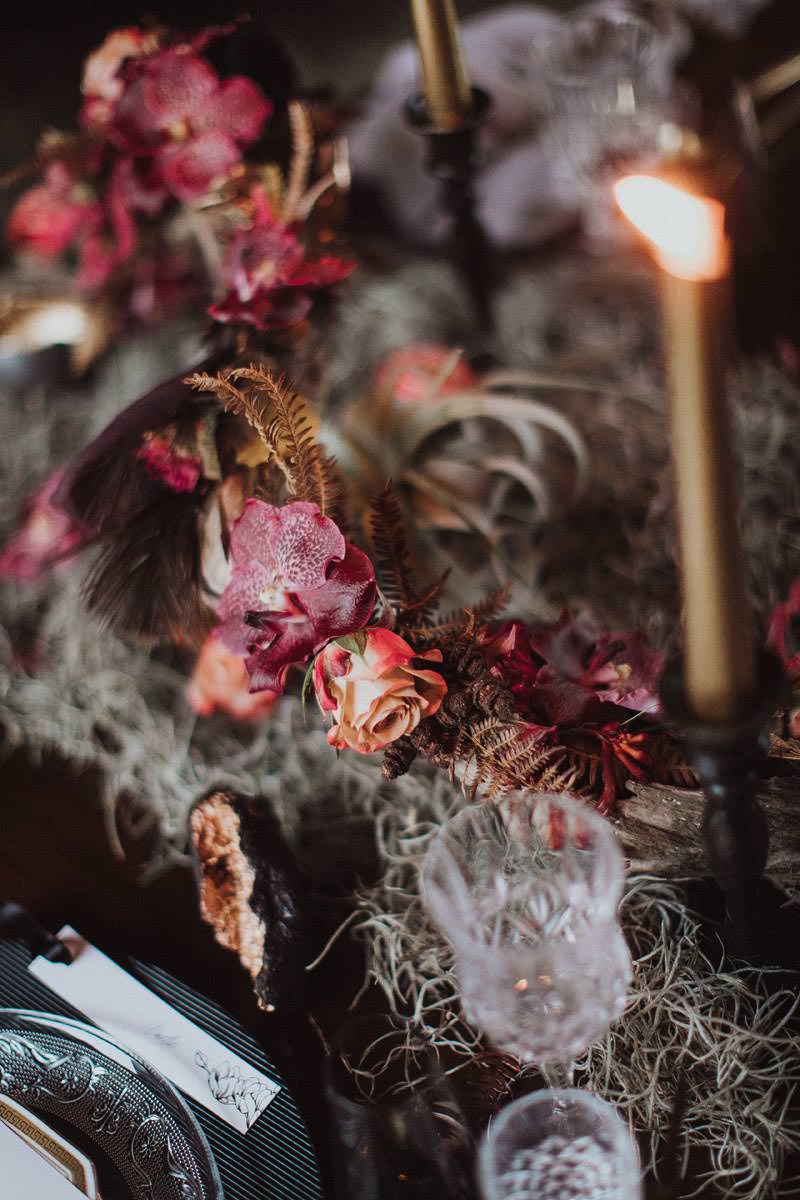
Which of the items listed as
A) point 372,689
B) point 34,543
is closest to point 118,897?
point 372,689

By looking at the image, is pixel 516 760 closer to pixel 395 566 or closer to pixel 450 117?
pixel 395 566

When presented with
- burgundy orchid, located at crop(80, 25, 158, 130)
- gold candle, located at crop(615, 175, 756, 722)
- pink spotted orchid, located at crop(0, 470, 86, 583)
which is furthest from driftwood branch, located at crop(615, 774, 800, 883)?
burgundy orchid, located at crop(80, 25, 158, 130)

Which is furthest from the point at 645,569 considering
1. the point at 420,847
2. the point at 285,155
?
the point at 285,155

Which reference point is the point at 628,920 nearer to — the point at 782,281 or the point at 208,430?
the point at 208,430

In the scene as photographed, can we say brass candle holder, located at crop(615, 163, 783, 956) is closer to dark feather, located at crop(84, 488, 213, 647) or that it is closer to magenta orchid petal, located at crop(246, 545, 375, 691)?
magenta orchid petal, located at crop(246, 545, 375, 691)

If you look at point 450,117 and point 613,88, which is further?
point 613,88

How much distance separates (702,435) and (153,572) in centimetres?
36

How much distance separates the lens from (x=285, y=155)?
0.82 meters

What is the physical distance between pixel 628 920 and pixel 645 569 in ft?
0.89

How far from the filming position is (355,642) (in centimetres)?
53

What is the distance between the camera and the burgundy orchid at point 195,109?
784 millimetres

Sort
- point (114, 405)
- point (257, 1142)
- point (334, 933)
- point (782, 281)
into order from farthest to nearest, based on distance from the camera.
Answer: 1. point (114, 405)
2. point (782, 281)
3. point (334, 933)
4. point (257, 1142)

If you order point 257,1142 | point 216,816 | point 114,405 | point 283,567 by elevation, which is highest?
point 114,405

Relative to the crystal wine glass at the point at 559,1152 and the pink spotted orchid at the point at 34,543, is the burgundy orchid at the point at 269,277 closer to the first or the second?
the pink spotted orchid at the point at 34,543
